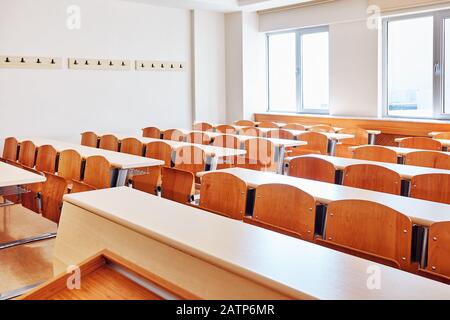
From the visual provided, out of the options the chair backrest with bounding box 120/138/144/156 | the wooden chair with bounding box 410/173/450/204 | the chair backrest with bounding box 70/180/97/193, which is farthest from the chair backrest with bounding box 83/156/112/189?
the wooden chair with bounding box 410/173/450/204

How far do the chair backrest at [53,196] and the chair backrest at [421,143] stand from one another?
3.55 meters

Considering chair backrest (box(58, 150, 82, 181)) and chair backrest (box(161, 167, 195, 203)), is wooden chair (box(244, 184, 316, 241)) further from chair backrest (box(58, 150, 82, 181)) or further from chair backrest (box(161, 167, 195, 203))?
chair backrest (box(58, 150, 82, 181))

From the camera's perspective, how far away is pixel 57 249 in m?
2.00

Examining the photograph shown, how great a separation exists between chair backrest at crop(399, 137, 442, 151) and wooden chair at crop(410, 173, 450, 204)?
6.71ft

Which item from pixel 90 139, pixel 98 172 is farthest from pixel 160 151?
pixel 90 139

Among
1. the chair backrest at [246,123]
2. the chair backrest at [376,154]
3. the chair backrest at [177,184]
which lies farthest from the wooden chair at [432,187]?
the chair backrest at [246,123]

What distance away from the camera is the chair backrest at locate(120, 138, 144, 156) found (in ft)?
17.2

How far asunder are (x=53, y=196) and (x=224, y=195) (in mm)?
1671

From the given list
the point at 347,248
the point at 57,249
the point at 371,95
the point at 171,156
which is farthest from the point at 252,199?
the point at 371,95

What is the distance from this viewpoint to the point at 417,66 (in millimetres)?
6945

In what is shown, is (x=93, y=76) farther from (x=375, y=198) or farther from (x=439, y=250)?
(x=439, y=250)

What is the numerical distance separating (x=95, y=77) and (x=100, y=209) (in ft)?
18.9

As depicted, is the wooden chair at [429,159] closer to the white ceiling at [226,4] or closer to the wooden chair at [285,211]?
the wooden chair at [285,211]
